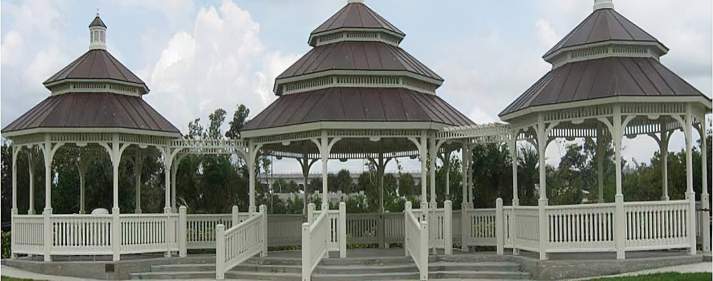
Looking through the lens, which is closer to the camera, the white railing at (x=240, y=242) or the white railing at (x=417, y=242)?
the white railing at (x=417, y=242)

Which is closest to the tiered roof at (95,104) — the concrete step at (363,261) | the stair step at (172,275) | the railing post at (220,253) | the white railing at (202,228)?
the white railing at (202,228)

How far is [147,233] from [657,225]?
11186mm

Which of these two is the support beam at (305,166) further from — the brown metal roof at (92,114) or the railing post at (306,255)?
the railing post at (306,255)

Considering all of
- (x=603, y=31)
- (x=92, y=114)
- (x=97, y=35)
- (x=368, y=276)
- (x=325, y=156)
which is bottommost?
(x=368, y=276)

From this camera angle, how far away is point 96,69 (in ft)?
75.2

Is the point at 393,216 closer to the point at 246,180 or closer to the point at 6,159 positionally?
the point at 246,180

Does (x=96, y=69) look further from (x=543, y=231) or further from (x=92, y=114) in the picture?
(x=543, y=231)

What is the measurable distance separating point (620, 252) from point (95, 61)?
525 inches

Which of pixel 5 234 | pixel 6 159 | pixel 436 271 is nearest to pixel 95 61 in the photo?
pixel 5 234

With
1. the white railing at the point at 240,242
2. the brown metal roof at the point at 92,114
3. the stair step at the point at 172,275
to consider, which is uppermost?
the brown metal roof at the point at 92,114

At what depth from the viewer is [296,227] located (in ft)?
81.0

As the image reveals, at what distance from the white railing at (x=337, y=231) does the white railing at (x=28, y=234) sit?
6.42 metres

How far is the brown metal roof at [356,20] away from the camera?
2366cm

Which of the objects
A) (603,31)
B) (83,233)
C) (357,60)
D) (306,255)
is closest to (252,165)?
(357,60)
